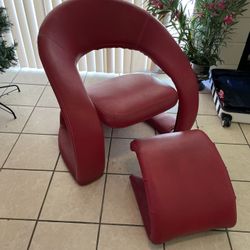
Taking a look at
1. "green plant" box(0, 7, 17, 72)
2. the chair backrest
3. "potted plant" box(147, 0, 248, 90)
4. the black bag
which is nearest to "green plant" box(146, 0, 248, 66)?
"potted plant" box(147, 0, 248, 90)

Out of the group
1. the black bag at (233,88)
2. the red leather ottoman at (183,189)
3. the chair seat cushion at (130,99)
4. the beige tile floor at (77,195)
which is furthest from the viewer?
the black bag at (233,88)

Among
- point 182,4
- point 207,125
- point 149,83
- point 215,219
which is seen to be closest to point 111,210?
point 215,219

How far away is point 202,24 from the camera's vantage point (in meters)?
1.72

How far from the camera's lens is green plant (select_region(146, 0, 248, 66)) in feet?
5.27

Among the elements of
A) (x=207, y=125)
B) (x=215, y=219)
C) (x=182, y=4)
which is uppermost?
(x=182, y=4)

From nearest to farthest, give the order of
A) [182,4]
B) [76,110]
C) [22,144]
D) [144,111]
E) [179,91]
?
[76,110] < [144,111] < [179,91] < [22,144] < [182,4]

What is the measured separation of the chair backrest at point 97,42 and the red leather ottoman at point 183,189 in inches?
13.3

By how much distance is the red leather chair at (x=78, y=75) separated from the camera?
1.12 meters

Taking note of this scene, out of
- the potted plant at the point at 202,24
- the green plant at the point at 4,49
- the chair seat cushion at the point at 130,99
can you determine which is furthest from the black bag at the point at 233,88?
the green plant at the point at 4,49

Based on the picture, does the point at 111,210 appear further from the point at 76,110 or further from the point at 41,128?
the point at 41,128

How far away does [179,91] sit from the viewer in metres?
1.35

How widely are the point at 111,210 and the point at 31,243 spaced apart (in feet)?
1.22

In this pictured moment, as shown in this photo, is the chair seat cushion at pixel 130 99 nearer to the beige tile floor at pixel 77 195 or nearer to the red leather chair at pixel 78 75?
the red leather chair at pixel 78 75

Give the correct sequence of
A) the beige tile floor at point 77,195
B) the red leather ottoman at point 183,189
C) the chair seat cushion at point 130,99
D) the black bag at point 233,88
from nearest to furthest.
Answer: the red leather ottoman at point 183,189, the beige tile floor at point 77,195, the chair seat cushion at point 130,99, the black bag at point 233,88
